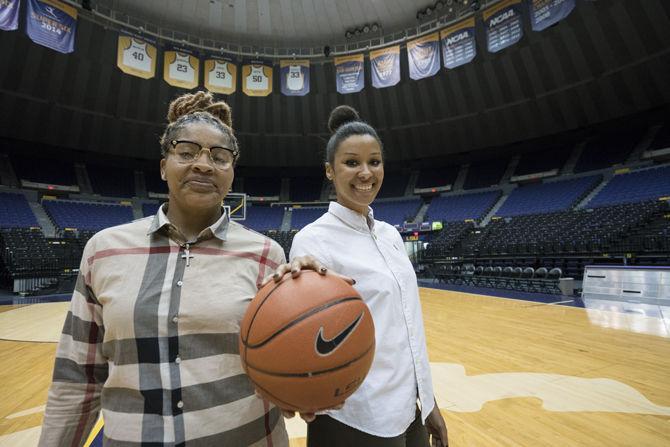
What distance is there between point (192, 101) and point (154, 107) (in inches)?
754

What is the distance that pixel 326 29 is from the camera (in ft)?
59.8

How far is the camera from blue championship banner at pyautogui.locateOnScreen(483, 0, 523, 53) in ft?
39.1

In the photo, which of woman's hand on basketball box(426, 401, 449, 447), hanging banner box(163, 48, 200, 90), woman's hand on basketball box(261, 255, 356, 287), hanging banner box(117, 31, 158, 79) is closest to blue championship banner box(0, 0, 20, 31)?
hanging banner box(117, 31, 158, 79)

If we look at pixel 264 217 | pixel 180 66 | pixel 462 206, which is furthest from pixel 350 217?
pixel 264 217

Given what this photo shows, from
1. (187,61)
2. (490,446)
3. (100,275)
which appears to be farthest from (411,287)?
(187,61)

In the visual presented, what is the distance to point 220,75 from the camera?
48.9 feet

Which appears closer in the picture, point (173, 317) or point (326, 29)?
point (173, 317)

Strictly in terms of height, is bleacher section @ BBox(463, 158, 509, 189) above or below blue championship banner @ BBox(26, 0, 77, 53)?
below

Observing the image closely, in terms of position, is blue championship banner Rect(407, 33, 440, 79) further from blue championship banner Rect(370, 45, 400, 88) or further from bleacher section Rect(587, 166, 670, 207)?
bleacher section Rect(587, 166, 670, 207)

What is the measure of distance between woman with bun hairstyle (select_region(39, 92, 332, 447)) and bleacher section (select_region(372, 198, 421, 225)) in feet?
63.7

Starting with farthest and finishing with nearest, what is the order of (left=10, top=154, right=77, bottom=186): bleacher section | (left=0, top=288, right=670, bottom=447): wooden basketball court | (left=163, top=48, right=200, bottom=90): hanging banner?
(left=10, top=154, right=77, bottom=186): bleacher section
(left=163, top=48, right=200, bottom=90): hanging banner
(left=0, top=288, right=670, bottom=447): wooden basketball court

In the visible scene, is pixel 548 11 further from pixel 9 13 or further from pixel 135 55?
pixel 9 13

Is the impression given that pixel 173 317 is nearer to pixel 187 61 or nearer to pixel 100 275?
pixel 100 275

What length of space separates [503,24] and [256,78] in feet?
33.5
